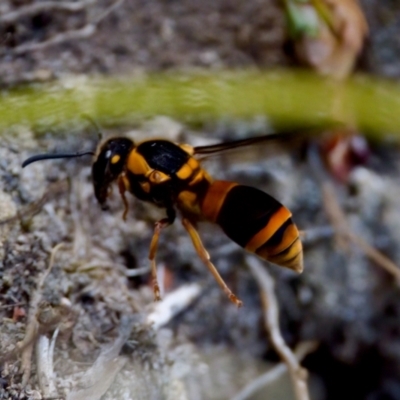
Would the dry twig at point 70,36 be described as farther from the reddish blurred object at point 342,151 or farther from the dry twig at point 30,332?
the reddish blurred object at point 342,151

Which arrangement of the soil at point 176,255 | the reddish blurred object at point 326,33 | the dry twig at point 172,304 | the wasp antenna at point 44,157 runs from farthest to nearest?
the reddish blurred object at point 326,33 → the dry twig at point 172,304 → the wasp antenna at point 44,157 → the soil at point 176,255

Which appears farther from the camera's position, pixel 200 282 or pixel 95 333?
pixel 200 282

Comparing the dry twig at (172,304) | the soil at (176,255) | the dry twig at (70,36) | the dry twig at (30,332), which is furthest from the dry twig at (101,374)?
the dry twig at (70,36)

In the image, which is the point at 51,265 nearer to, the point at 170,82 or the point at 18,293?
the point at 18,293

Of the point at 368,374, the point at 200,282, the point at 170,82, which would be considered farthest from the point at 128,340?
the point at 368,374

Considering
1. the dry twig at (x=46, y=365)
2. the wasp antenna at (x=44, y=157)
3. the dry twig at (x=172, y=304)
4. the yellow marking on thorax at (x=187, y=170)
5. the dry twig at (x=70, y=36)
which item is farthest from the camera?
the dry twig at (x=70, y=36)

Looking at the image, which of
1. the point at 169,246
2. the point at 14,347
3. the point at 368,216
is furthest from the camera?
the point at 368,216

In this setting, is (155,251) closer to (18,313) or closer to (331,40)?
(18,313)
